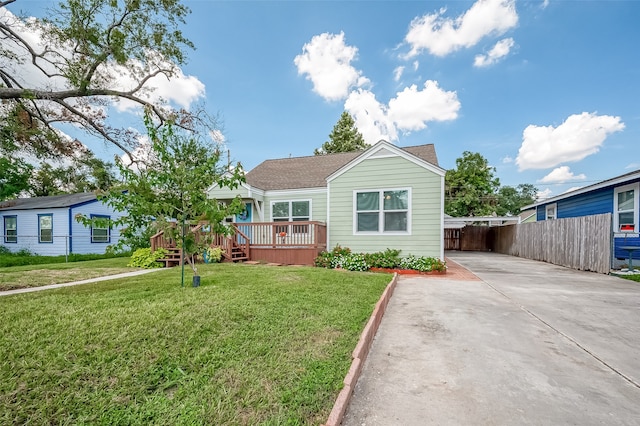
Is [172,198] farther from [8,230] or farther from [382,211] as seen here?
[8,230]

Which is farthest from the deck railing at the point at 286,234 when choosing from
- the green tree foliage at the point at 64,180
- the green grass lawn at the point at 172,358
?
the green tree foliage at the point at 64,180

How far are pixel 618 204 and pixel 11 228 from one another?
94.4 ft

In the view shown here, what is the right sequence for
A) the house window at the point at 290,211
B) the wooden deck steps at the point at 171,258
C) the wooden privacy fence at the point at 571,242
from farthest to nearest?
1. the house window at the point at 290,211
2. the wooden deck steps at the point at 171,258
3. the wooden privacy fence at the point at 571,242

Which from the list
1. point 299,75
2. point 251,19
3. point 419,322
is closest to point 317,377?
point 419,322

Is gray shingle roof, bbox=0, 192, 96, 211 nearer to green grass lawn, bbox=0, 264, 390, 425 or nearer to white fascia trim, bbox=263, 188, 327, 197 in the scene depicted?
white fascia trim, bbox=263, 188, 327, 197

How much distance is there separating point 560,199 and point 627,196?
4.22 meters

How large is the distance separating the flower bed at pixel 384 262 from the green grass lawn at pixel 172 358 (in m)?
4.50

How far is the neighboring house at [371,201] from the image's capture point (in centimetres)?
888

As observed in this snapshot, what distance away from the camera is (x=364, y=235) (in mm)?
9555

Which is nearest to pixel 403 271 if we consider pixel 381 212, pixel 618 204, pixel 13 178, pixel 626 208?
pixel 381 212

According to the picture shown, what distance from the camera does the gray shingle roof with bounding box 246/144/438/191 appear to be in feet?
36.5

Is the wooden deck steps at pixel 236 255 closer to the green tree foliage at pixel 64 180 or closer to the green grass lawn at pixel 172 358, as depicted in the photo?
the green grass lawn at pixel 172 358

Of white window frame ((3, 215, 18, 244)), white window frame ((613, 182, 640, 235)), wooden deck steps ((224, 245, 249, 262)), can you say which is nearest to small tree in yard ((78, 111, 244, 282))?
wooden deck steps ((224, 245, 249, 262))

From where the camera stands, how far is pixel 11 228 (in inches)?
590
